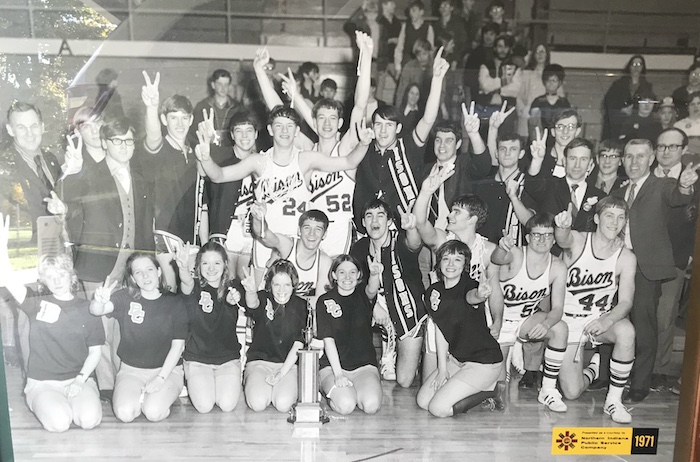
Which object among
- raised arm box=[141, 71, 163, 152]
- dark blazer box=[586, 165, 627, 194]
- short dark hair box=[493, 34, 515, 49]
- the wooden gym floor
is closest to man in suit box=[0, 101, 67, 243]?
raised arm box=[141, 71, 163, 152]

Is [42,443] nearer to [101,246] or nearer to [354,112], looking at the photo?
[101,246]

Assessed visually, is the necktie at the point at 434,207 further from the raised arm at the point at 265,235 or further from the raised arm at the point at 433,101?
the raised arm at the point at 265,235

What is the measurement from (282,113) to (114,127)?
17.9 inches

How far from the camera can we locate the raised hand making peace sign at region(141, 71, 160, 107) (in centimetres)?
141

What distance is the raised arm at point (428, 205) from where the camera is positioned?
1.49 metres

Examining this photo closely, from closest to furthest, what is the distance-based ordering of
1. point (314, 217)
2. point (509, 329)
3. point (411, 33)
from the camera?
point (411, 33) → point (314, 217) → point (509, 329)

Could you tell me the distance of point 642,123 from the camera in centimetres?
148

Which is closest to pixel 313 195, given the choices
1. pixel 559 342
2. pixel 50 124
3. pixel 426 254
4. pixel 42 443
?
pixel 426 254

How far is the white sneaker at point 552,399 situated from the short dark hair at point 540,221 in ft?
1.63

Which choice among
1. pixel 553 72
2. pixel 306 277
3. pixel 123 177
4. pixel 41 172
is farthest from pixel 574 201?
pixel 41 172

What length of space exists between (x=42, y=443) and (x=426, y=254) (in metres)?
1.23

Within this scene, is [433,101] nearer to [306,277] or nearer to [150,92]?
[306,277]
